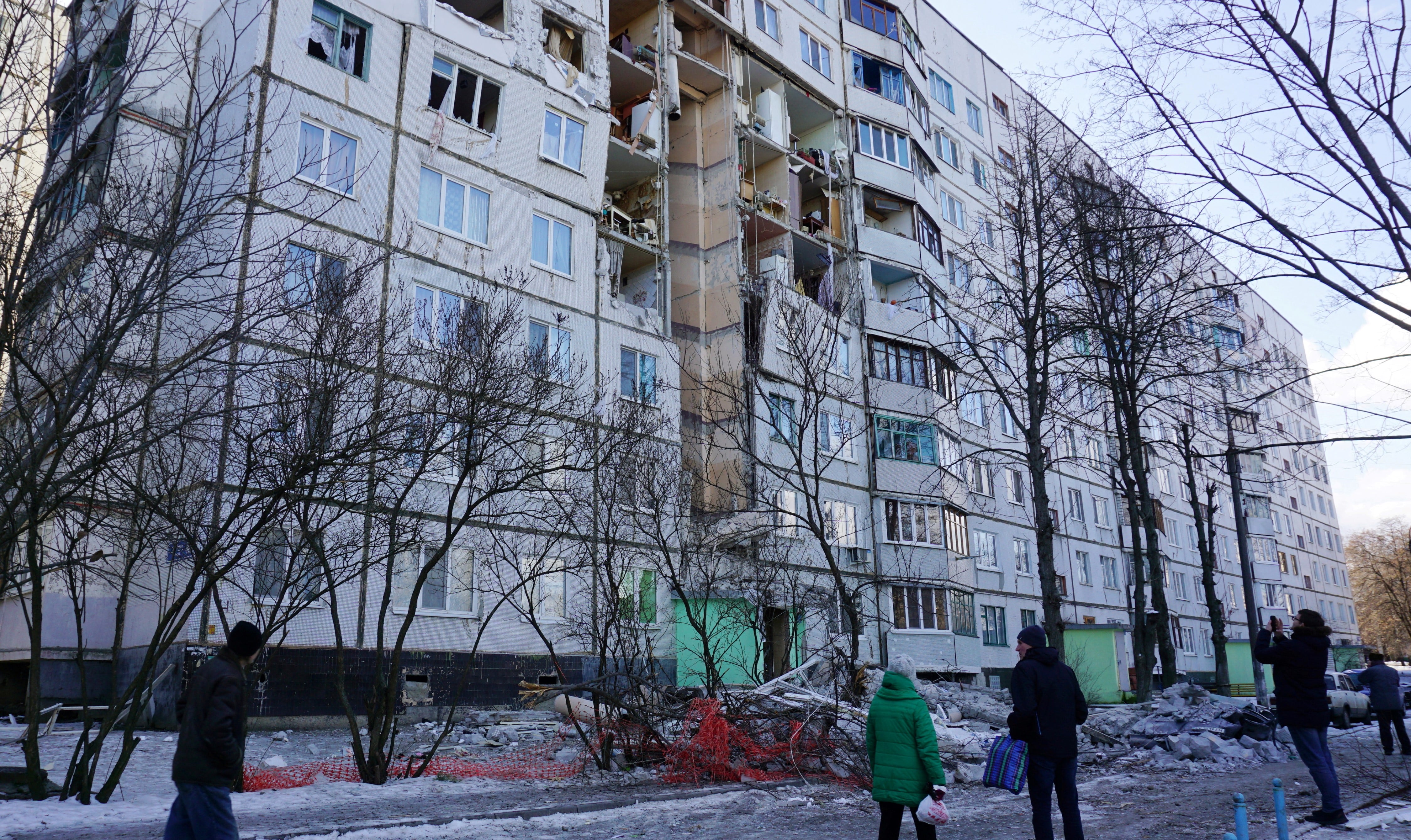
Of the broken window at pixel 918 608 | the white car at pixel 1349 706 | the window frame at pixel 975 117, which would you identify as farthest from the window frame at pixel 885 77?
the white car at pixel 1349 706

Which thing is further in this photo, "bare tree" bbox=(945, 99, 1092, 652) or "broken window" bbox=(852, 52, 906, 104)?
"broken window" bbox=(852, 52, 906, 104)

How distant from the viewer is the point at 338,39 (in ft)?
75.0

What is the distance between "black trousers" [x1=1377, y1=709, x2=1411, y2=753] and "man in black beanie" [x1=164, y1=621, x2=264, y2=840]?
15382 mm

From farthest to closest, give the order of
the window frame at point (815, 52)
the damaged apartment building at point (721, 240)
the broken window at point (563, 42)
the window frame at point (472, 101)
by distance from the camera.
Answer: the window frame at point (815, 52) → the broken window at point (563, 42) → the window frame at point (472, 101) → the damaged apartment building at point (721, 240)

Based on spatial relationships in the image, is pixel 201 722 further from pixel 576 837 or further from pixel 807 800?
pixel 807 800

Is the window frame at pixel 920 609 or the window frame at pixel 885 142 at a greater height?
the window frame at pixel 885 142

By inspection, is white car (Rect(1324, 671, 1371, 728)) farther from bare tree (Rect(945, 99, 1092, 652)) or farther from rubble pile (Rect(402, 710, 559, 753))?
rubble pile (Rect(402, 710, 559, 753))

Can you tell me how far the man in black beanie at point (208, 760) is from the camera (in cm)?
589

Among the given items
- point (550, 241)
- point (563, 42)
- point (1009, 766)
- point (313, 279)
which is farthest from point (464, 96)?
point (1009, 766)

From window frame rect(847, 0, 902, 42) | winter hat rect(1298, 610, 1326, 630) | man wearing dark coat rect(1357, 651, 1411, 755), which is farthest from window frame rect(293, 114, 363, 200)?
window frame rect(847, 0, 902, 42)

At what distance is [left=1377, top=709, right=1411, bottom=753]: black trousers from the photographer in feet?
46.8

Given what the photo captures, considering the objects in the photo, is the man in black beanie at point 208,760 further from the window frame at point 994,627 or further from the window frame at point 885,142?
the window frame at point 885,142

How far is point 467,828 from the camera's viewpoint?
9234 millimetres

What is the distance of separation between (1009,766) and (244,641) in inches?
222
